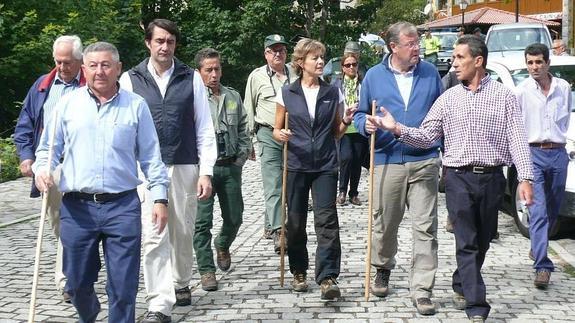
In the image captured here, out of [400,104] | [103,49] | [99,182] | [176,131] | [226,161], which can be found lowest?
[226,161]

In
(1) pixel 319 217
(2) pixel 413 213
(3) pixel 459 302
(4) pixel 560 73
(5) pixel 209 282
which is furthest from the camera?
(4) pixel 560 73

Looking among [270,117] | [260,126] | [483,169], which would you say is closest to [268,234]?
[260,126]

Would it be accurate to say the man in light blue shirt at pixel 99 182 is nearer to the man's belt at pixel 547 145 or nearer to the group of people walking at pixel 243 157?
the group of people walking at pixel 243 157

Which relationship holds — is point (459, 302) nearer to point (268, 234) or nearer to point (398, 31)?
point (398, 31)

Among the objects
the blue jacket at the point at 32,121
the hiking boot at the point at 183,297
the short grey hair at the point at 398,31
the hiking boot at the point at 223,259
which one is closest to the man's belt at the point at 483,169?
the short grey hair at the point at 398,31

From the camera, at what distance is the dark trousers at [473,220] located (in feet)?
19.8

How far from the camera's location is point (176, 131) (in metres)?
6.29

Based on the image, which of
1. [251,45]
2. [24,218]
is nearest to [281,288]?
[24,218]

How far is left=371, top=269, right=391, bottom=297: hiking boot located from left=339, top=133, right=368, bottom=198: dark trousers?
15.2 feet

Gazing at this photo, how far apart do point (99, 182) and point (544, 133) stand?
13.4 feet

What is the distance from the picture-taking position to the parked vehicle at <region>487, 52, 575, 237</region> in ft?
29.2

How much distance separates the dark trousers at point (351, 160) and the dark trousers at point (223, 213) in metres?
4.04

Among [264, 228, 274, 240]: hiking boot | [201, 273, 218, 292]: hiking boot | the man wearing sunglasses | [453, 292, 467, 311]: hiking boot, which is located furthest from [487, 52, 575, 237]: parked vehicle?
[201, 273, 218, 292]: hiking boot

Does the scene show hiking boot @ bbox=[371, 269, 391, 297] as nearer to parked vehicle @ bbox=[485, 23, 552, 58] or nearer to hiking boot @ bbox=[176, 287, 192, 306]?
hiking boot @ bbox=[176, 287, 192, 306]
